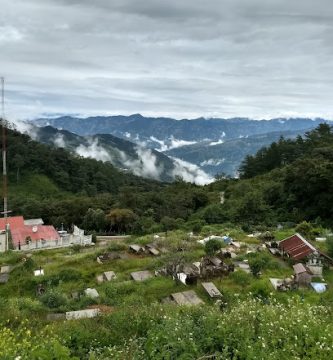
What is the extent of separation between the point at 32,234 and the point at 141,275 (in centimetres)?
2349

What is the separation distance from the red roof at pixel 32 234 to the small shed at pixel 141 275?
22202 mm

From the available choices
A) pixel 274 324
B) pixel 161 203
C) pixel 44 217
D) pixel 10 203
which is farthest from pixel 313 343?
pixel 10 203

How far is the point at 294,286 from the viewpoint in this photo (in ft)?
65.4

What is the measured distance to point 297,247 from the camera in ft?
85.0

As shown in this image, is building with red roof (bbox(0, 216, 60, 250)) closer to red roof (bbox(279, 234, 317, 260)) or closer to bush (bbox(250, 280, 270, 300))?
red roof (bbox(279, 234, 317, 260))

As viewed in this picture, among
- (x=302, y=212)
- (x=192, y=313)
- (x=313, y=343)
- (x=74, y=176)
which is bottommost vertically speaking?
(x=74, y=176)

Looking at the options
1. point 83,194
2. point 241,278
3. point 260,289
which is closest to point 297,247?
point 241,278

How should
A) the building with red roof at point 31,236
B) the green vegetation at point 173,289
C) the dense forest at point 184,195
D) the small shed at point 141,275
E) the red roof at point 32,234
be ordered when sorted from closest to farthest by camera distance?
the green vegetation at point 173,289 → the small shed at point 141,275 → the building with red roof at point 31,236 → the red roof at point 32,234 → the dense forest at point 184,195

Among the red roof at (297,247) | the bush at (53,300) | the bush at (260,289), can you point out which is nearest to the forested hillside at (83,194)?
the red roof at (297,247)

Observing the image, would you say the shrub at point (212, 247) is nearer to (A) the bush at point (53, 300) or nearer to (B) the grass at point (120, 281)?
(B) the grass at point (120, 281)

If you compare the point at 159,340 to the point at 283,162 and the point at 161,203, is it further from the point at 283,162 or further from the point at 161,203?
the point at 283,162

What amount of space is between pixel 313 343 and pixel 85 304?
11.3 m

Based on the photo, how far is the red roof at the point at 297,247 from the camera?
80.4 ft

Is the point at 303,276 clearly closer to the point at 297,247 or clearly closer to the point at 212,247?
the point at 297,247
